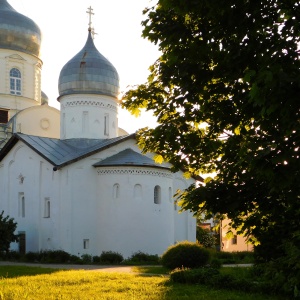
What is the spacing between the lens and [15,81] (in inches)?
1421

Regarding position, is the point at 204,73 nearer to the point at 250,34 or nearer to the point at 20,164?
the point at 250,34

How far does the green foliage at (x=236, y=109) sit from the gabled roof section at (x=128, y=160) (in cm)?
1830

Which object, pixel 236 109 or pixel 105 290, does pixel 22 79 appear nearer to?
pixel 105 290

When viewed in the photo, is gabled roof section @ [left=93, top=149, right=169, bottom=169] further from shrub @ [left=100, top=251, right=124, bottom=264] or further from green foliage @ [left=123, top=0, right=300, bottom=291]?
green foliage @ [left=123, top=0, right=300, bottom=291]

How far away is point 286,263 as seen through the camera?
6258 millimetres

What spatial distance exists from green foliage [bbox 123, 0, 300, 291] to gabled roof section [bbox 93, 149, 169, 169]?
18.3 meters

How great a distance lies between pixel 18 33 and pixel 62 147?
10500 mm

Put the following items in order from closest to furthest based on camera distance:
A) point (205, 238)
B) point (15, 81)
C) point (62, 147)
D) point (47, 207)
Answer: point (47, 207) → point (62, 147) → point (15, 81) → point (205, 238)

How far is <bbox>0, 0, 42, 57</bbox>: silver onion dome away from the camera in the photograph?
116 feet

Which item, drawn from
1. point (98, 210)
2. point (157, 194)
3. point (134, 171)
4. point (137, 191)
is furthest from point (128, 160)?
point (98, 210)

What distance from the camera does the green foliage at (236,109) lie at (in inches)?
221

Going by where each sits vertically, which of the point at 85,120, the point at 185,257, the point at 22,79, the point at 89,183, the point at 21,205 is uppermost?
the point at 22,79

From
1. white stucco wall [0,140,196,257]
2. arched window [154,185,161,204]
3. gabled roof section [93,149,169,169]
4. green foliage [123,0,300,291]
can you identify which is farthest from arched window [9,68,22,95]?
Result: green foliage [123,0,300,291]

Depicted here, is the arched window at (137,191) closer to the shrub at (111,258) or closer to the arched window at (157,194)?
the arched window at (157,194)
